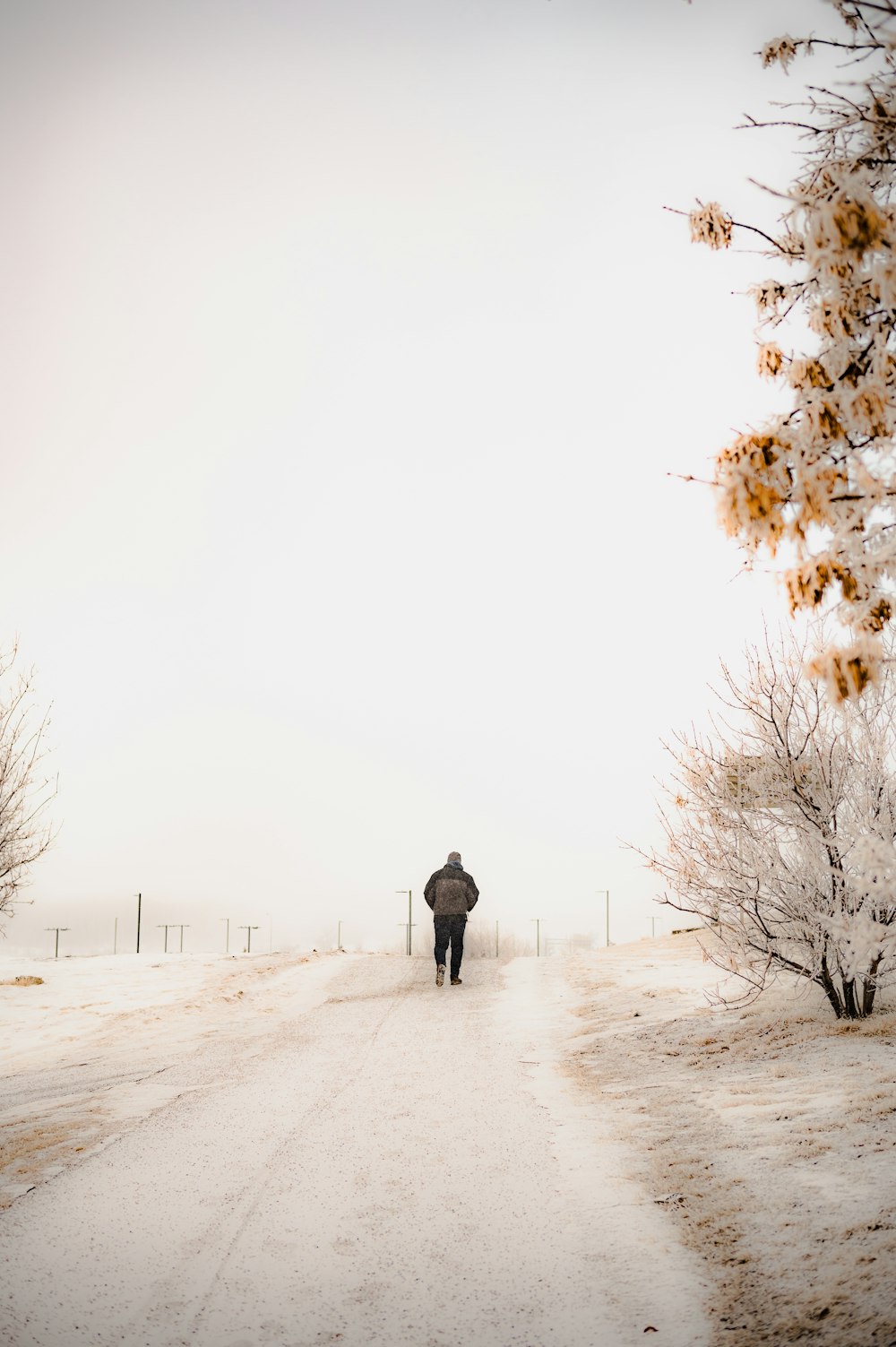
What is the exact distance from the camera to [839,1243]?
3.68 metres

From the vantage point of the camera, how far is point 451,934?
48.2 ft

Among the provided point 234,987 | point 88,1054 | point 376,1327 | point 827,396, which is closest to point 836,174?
point 827,396

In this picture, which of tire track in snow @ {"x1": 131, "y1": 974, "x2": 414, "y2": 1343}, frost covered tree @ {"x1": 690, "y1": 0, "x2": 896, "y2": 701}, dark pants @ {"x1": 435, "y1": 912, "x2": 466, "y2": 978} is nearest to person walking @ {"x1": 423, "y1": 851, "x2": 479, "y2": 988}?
dark pants @ {"x1": 435, "y1": 912, "x2": 466, "y2": 978}

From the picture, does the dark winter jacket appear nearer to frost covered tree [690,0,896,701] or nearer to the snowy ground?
the snowy ground

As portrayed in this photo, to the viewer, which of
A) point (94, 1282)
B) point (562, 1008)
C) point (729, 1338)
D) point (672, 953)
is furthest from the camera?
point (672, 953)

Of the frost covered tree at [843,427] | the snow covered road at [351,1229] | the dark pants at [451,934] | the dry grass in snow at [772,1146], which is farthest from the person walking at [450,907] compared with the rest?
the frost covered tree at [843,427]

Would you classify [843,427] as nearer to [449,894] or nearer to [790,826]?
[790,826]

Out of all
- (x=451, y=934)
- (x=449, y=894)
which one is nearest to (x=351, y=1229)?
(x=449, y=894)

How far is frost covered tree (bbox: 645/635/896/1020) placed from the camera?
746 cm

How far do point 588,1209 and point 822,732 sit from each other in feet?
15.3

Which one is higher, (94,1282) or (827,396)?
(827,396)

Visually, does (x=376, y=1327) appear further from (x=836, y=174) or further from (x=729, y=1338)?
(x=836, y=174)

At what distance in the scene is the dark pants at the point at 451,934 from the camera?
47.7 feet

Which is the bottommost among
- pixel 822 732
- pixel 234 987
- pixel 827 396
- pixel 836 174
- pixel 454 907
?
pixel 234 987
